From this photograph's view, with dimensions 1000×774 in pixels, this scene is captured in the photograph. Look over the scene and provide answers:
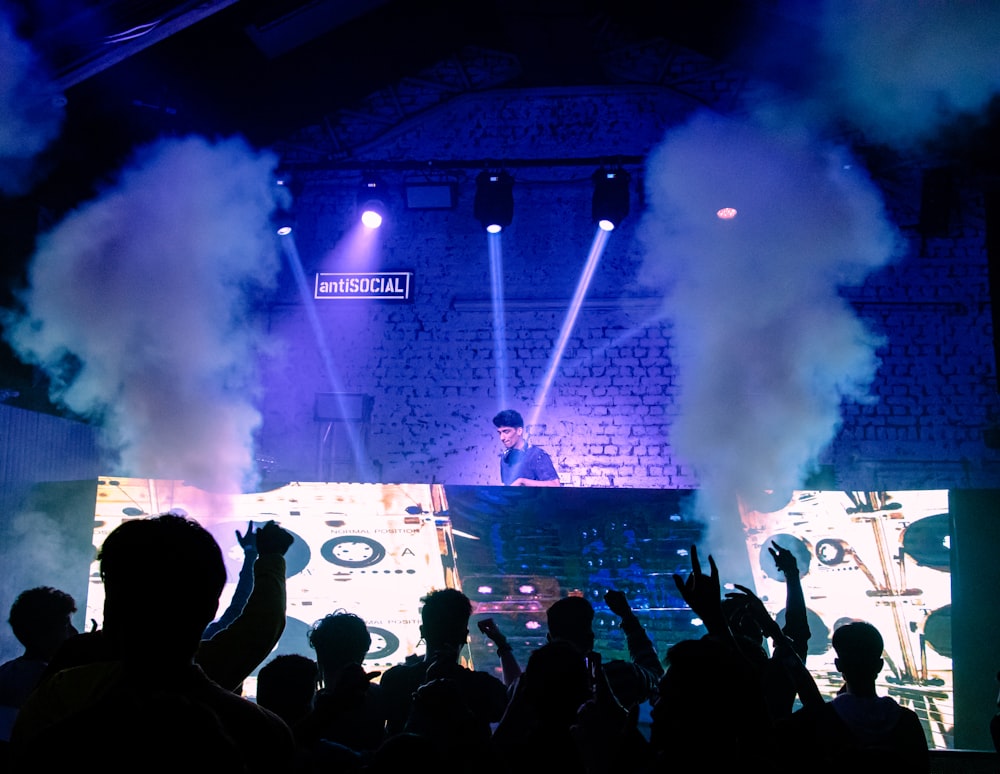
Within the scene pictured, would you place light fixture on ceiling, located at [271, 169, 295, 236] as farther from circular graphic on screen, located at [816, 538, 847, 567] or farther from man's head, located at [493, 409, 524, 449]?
circular graphic on screen, located at [816, 538, 847, 567]

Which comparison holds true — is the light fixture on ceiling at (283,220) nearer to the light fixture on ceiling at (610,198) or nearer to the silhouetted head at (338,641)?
the light fixture on ceiling at (610,198)

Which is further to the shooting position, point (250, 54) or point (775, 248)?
Result: point (775, 248)

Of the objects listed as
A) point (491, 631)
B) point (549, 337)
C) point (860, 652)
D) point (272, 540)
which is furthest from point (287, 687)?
point (549, 337)

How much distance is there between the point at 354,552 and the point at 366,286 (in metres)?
4.03

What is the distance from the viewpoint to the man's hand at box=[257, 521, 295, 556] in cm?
180

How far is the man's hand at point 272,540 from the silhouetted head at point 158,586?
25.1 inches

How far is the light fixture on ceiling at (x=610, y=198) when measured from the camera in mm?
7844

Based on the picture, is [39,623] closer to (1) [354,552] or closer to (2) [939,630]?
(1) [354,552]

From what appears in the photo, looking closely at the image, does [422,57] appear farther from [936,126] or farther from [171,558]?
[171,558]

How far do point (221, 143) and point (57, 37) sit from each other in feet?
8.03

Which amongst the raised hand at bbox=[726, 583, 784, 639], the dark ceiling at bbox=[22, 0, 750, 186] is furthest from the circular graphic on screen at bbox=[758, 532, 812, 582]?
the dark ceiling at bbox=[22, 0, 750, 186]

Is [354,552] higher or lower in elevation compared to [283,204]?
lower

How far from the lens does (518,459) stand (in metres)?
6.85

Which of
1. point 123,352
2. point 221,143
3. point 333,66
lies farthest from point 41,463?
point 333,66
